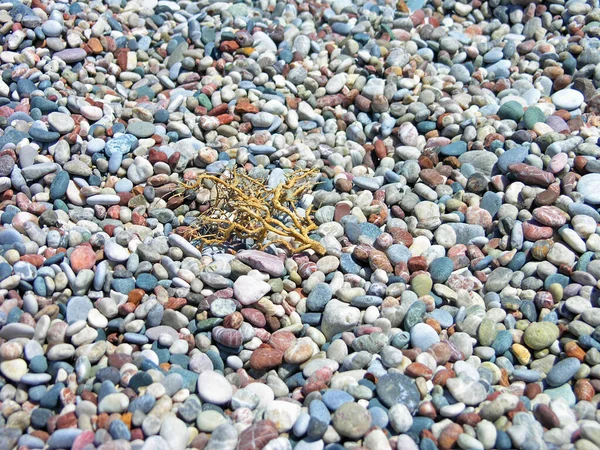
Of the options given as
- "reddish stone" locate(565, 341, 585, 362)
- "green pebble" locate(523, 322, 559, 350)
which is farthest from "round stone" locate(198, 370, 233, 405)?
"reddish stone" locate(565, 341, 585, 362)

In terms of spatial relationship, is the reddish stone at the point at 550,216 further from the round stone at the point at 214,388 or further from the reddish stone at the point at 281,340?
the round stone at the point at 214,388

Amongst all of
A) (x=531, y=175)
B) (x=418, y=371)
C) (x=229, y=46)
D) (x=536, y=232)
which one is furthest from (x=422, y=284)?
(x=229, y=46)

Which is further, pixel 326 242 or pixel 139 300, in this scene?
pixel 326 242

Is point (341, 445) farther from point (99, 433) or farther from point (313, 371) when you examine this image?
point (99, 433)

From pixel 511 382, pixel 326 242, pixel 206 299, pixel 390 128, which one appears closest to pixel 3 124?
pixel 206 299

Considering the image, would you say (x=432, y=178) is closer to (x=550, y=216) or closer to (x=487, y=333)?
(x=550, y=216)

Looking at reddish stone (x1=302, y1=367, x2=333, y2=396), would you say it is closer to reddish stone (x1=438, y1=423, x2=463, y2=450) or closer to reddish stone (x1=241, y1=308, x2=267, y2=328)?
reddish stone (x1=241, y1=308, x2=267, y2=328)
